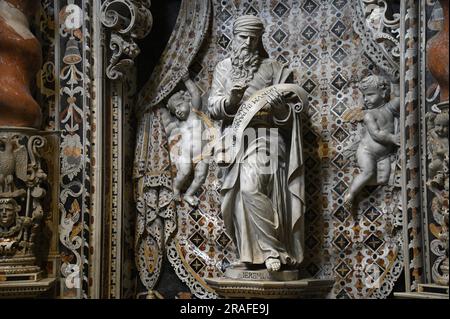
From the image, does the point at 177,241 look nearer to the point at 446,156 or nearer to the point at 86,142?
the point at 86,142

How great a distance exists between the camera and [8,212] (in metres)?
5.53

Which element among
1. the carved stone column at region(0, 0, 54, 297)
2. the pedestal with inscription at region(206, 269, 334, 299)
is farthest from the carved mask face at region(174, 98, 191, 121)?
the pedestal with inscription at region(206, 269, 334, 299)

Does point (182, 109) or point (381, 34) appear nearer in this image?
point (381, 34)

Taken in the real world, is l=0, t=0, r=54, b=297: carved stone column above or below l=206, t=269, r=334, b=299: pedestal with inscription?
above

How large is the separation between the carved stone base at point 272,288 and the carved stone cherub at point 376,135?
680mm

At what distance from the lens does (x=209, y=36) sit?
627 cm

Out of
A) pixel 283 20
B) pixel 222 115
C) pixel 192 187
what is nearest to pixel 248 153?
pixel 222 115

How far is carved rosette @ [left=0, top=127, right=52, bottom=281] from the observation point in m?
5.54

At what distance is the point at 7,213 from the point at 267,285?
1814 mm

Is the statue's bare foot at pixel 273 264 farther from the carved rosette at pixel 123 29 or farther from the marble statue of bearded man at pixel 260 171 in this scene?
the carved rosette at pixel 123 29

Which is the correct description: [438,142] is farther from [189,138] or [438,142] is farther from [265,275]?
[189,138]

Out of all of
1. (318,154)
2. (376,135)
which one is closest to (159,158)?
(318,154)

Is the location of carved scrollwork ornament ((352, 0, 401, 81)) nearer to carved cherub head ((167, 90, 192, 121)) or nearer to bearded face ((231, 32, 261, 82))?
bearded face ((231, 32, 261, 82))

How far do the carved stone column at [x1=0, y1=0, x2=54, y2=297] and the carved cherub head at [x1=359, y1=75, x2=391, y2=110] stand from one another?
2281 mm
